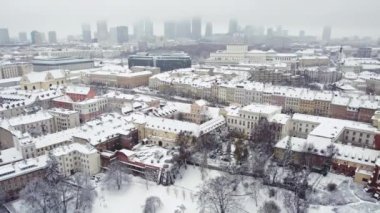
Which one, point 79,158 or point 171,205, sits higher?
point 79,158

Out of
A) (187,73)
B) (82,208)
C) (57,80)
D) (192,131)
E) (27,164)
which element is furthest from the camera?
(187,73)

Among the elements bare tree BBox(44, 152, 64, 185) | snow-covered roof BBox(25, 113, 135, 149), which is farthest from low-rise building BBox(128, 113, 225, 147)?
bare tree BBox(44, 152, 64, 185)

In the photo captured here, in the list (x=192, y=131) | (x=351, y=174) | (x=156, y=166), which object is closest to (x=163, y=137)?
(x=192, y=131)

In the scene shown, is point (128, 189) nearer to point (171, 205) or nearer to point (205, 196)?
point (171, 205)

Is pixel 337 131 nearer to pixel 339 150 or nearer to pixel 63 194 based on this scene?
pixel 339 150

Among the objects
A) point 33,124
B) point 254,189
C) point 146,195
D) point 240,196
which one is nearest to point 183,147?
point 146,195

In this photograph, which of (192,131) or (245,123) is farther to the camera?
(245,123)
